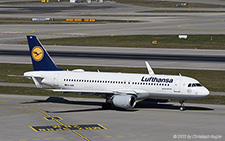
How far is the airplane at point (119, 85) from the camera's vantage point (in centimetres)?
5309

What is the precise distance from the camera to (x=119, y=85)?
5562cm

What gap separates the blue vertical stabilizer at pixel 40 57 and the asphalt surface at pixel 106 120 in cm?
441

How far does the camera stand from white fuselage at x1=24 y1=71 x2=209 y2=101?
5322 cm

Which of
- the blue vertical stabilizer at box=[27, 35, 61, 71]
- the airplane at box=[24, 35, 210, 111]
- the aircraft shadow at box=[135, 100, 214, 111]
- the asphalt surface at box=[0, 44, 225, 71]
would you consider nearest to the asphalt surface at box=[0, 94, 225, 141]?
the aircraft shadow at box=[135, 100, 214, 111]

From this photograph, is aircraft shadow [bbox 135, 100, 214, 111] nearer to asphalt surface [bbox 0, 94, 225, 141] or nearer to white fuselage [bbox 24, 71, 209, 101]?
asphalt surface [bbox 0, 94, 225, 141]

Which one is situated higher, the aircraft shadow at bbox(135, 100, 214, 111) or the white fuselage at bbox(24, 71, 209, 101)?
the white fuselage at bbox(24, 71, 209, 101)

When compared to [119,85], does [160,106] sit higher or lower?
lower

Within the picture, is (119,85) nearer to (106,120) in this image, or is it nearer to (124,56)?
(106,120)

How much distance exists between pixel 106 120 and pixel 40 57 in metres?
15.6

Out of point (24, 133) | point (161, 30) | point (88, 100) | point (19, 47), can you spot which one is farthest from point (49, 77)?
point (161, 30)

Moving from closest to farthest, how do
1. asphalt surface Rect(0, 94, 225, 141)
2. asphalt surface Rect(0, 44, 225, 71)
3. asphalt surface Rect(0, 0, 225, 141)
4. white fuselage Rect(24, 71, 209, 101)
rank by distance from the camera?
asphalt surface Rect(0, 94, 225, 141) < asphalt surface Rect(0, 0, 225, 141) < white fuselage Rect(24, 71, 209, 101) < asphalt surface Rect(0, 44, 225, 71)

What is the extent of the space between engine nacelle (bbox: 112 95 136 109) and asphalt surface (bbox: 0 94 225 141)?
0.99m

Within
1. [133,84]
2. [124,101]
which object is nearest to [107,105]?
[124,101]

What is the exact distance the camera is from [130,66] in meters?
90.2
